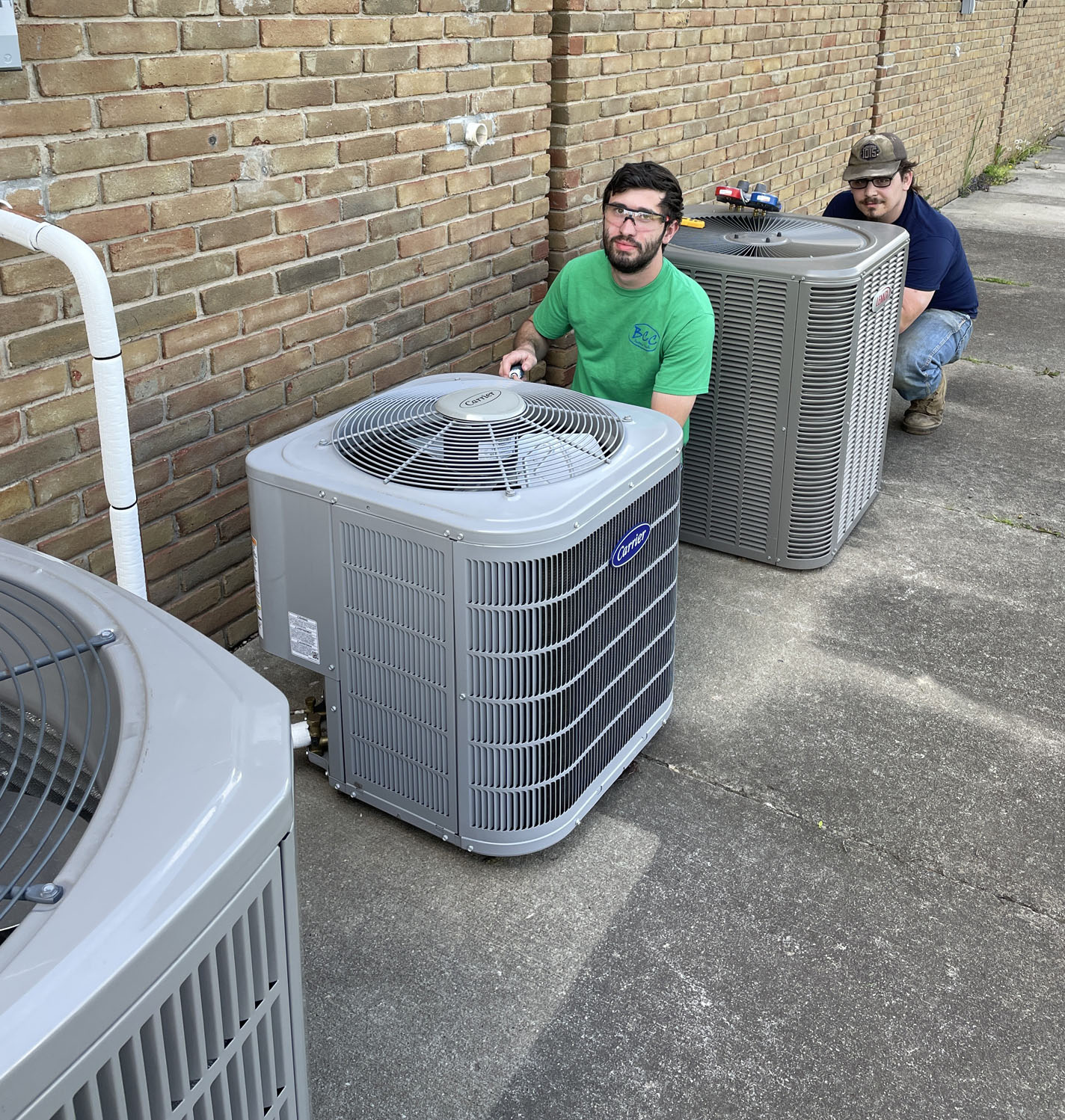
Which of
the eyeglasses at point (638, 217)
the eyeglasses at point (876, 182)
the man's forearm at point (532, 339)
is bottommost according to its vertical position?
the man's forearm at point (532, 339)

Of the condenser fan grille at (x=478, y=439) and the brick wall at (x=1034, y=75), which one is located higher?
the brick wall at (x=1034, y=75)

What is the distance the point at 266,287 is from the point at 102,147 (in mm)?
619

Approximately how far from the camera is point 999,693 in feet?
10.8

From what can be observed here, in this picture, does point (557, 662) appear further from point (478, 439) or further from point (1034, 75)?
point (1034, 75)

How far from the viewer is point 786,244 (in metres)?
3.76

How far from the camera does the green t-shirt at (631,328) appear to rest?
128 inches

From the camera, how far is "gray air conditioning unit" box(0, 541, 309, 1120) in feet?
3.04

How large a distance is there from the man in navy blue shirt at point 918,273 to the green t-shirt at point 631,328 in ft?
4.69

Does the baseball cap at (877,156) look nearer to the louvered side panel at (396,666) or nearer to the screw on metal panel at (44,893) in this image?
the louvered side panel at (396,666)

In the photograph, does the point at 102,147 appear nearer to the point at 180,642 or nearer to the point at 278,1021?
the point at 180,642

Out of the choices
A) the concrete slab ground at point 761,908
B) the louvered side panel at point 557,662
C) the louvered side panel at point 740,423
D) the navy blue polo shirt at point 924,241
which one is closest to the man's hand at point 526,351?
the louvered side panel at point 740,423

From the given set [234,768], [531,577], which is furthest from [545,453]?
[234,768]

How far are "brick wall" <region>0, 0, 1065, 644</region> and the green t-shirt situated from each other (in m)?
0.51

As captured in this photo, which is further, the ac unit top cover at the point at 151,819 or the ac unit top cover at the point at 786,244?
the ac unit top cover at the point at 786,244
